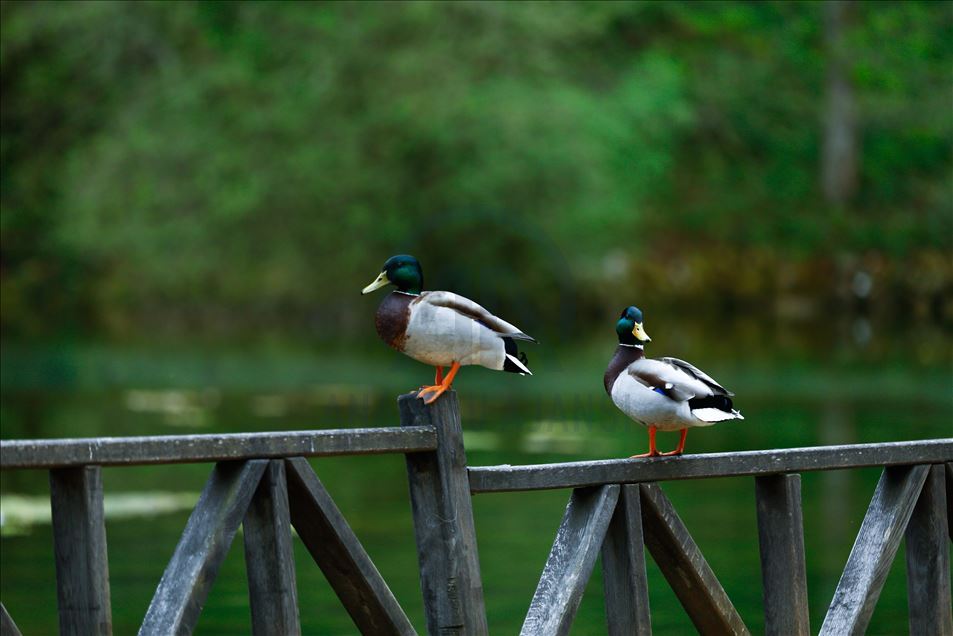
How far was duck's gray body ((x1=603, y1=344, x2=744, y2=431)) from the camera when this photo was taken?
5.18 meters

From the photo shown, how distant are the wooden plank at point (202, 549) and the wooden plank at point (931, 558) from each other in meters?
2.39

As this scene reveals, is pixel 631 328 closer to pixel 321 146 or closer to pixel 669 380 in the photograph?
pixel 669 380

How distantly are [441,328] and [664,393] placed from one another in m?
0.67

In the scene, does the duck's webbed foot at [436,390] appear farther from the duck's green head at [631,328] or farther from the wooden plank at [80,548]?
the wooden plank at [80,548]

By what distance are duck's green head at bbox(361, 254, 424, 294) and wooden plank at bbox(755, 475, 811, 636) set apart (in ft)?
4.15

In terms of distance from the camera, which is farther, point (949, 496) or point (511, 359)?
point (949, 496)

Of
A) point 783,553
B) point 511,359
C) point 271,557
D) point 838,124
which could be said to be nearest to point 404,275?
point 511,359

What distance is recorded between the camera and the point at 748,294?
44.4 meters

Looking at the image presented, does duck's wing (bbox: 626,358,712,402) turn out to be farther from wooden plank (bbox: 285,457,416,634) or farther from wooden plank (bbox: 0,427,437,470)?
wooden plank (bbox: 285,457,416,634)

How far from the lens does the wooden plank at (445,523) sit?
16.5 ft

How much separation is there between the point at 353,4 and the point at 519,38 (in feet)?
10.3

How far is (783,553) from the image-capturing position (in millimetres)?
5590

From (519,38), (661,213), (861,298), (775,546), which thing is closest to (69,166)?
(519,38)

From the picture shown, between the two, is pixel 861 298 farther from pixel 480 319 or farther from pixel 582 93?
pixel 480 319
